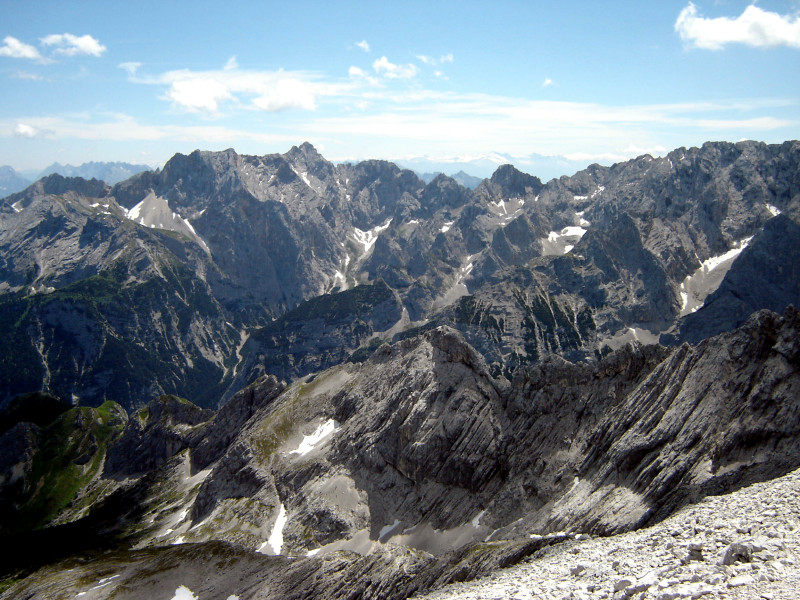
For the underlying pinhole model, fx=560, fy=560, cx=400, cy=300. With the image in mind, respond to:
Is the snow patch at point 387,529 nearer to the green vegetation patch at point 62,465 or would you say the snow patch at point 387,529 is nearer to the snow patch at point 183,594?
the snow patch at point 183,594

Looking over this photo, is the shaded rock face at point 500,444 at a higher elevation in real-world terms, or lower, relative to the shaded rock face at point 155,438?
higher

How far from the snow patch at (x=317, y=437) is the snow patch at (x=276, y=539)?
47.2ft

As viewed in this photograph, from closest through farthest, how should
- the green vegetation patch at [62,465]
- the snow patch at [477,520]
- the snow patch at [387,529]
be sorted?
1. the snow patch at [477,520]
2. the snow patch at [387,529]
3. the green vegetation patch at [62,465]

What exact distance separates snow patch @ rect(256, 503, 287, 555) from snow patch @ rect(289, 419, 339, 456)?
566 inches

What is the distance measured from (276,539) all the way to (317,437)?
24.6 metres

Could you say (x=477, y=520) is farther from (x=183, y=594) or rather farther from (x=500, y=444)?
(x=183, y=594)

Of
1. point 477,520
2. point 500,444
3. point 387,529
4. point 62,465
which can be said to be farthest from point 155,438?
point 477,520

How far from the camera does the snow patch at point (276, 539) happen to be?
86106mm

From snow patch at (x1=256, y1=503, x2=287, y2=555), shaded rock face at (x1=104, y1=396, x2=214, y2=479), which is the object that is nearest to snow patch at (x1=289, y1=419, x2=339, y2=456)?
snow patch at (x1=256, y1=503, x2=287, y2=555)

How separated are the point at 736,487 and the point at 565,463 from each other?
91.3 ft

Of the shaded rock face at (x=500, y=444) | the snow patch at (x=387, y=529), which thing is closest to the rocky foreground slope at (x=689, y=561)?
the shaded rock face at (x=500, y=444)

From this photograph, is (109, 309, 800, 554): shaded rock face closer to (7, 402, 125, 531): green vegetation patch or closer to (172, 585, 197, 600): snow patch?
(172, 585, 197, 600): snow patch

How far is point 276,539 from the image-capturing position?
8831cm

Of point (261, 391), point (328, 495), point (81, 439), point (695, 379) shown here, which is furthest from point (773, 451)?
point (81, 439)
